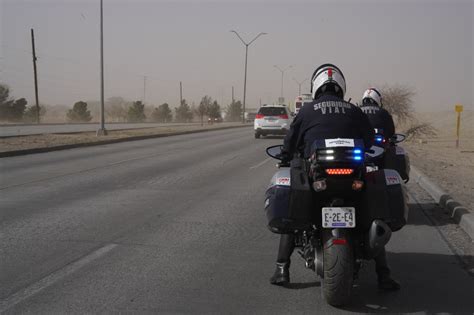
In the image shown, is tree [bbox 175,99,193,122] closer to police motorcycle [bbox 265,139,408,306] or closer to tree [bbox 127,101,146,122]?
tree [bbox 127,101,146,122]

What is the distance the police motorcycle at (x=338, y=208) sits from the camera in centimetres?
436

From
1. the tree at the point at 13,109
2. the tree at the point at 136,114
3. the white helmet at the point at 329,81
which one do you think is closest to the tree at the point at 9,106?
the tree at the point at 13,109

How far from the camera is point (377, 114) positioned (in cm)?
795

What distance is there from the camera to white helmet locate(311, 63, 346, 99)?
16.6 feet

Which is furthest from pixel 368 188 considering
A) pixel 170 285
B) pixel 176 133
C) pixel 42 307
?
pixel 176 133

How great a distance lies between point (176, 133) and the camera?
A: 34469 mm

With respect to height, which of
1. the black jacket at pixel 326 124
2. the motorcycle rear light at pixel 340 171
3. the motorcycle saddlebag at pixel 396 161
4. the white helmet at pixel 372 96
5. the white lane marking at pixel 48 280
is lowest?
the white lane marking at pixel 48 280

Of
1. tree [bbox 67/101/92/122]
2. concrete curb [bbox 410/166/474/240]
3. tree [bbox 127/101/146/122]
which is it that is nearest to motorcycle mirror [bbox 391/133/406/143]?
concrete curb [bbox 410/166/474/240]

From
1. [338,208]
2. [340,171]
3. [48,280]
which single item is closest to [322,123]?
[340,171]

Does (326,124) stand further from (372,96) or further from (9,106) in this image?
(9,106)

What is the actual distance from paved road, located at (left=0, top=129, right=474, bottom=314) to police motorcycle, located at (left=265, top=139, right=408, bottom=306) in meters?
0.42

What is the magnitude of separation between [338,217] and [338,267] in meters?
0.39

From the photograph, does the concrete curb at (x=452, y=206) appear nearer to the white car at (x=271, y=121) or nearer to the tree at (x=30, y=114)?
the white car at (x=271, y=121)

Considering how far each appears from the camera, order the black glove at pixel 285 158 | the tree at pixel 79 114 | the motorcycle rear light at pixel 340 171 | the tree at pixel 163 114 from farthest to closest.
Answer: the tree at pixel 163 114
the tree at pixel 79 114
the black glove at pixel 285 158
the motorcycle rear light at pixel 340 171
